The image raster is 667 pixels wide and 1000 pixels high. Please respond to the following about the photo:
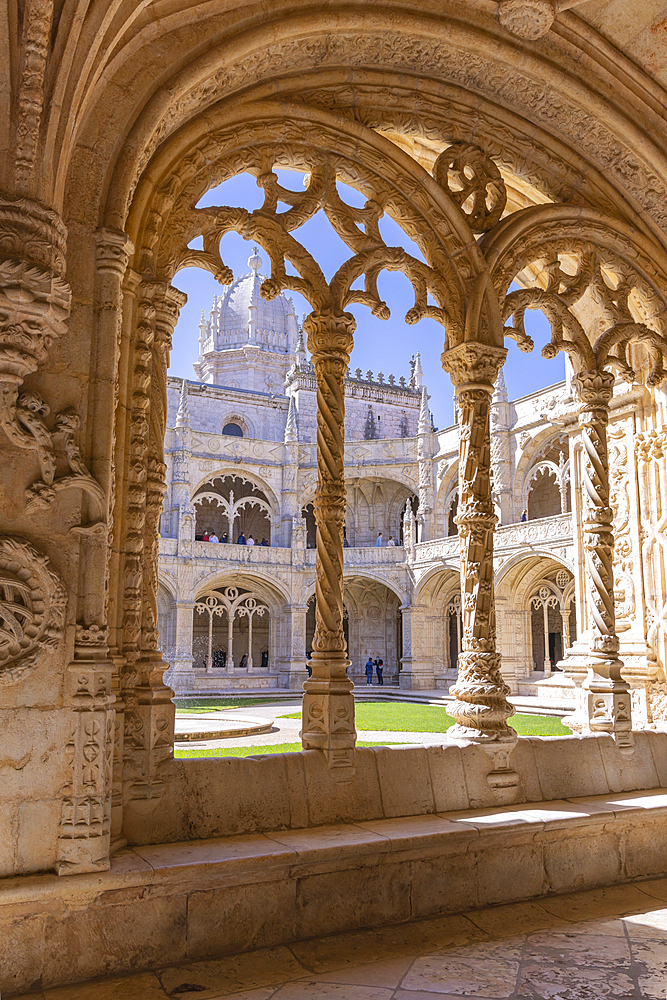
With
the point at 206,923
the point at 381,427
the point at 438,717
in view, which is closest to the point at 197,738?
the point at 438,717

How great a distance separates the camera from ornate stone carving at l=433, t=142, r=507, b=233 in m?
4.45

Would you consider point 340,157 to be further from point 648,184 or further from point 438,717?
point 438,717

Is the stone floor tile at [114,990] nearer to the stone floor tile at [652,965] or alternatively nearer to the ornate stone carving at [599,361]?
the stone floor tile at [652,965]

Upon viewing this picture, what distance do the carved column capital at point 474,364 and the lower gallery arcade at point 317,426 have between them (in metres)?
0.02

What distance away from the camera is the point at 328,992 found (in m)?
2.50

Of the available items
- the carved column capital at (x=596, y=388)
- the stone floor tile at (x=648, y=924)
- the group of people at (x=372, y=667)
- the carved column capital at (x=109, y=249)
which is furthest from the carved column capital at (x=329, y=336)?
the group of people at (x=372, y=667)

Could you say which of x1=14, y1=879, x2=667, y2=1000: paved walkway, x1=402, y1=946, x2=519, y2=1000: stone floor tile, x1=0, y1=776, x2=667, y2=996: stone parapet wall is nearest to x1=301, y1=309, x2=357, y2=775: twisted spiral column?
x1=0, y1=776, x2=667, y2=996: stone parapet wall

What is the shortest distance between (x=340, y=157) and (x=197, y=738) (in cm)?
581

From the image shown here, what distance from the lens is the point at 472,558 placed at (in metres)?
4.11

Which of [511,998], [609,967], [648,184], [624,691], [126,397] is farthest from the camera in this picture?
[648,184]

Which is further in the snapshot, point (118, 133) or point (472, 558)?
point (472, 558)

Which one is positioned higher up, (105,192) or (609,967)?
(105,192)

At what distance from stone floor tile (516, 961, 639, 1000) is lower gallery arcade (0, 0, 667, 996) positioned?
64cm

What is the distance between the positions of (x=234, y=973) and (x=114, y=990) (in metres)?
0.40
